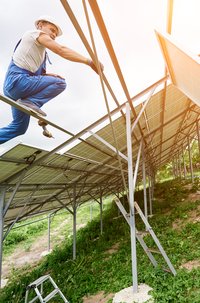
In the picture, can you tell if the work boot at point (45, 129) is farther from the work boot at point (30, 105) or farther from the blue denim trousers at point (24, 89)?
the work boot at point (30, 105)

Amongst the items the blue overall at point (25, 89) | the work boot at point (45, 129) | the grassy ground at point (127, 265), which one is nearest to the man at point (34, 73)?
the blue overall at point (25, 89)

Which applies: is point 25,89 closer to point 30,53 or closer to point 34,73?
point 34,73

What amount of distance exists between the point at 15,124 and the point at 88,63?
1.27 meters

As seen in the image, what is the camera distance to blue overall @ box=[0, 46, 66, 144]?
8.84 ft

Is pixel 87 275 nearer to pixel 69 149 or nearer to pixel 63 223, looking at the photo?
pixel 69 149

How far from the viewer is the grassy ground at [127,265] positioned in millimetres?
4814

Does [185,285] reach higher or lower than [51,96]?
lower

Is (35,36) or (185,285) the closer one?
(35,36)

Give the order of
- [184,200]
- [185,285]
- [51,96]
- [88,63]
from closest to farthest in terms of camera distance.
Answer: [88,63] → [51,96] → [185,285] → [184,200]

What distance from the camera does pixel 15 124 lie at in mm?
3068

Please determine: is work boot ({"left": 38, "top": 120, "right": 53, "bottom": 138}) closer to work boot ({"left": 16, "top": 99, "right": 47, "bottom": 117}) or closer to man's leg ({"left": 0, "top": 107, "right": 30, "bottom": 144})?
man's leg ({"left": 0, "top": 107, "right": 30, "bottom": 144})

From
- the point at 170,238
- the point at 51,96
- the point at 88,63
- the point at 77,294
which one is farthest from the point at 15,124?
the point at 170,238

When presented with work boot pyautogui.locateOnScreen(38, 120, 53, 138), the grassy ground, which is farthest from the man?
the grassy ground

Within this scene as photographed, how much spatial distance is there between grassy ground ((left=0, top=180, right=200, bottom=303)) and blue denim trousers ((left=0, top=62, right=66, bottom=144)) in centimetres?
371
